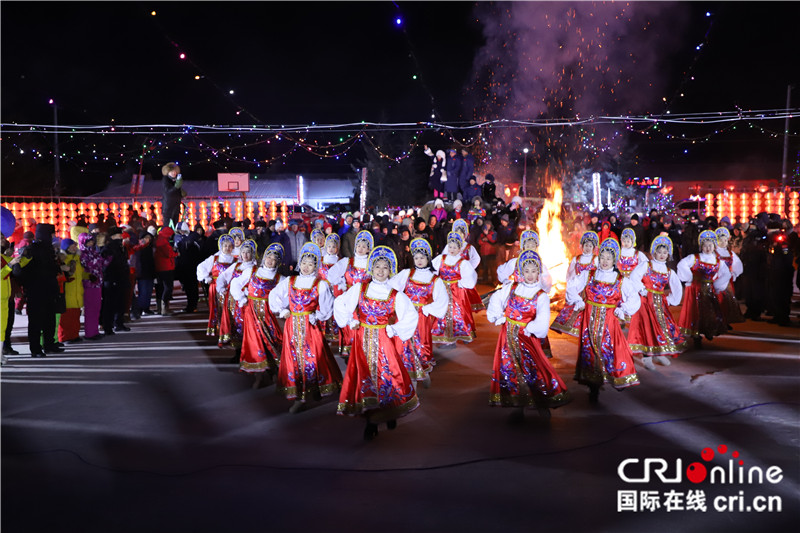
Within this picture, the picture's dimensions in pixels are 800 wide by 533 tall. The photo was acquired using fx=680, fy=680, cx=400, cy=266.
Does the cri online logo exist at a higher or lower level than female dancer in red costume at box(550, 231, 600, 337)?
lower

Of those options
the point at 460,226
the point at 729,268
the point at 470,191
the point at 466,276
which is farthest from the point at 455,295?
the point at 470,191

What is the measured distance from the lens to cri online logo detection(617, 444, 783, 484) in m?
5.11

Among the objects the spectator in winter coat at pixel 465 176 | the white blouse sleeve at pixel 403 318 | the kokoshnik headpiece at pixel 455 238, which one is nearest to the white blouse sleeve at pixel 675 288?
the kokoshnik headpiece at pixel 455 238

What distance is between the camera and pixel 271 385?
8102mm

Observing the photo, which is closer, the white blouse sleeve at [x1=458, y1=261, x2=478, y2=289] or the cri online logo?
the cri online logo

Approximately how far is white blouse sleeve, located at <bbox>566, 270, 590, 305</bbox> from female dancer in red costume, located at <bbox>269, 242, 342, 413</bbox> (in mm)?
2746

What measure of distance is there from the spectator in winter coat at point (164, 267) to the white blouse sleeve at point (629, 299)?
9.57 metres

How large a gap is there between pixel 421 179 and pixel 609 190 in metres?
13.2

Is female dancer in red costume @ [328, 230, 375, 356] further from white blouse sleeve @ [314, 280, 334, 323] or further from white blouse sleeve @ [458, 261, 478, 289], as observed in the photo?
white blouse sleeve @ [314, 280, 334, 323]

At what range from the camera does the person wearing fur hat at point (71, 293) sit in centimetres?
1043

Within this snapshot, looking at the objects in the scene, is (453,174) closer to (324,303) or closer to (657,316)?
(657,316)

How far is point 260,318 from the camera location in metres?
7.92

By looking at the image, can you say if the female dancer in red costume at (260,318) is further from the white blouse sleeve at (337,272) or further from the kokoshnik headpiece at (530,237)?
the kokoshnik headpiece at (530,237)

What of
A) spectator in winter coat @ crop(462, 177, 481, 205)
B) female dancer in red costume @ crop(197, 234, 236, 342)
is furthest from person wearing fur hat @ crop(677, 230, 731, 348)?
spectator in winter coat @ crop(462, 177, 481, 205)
